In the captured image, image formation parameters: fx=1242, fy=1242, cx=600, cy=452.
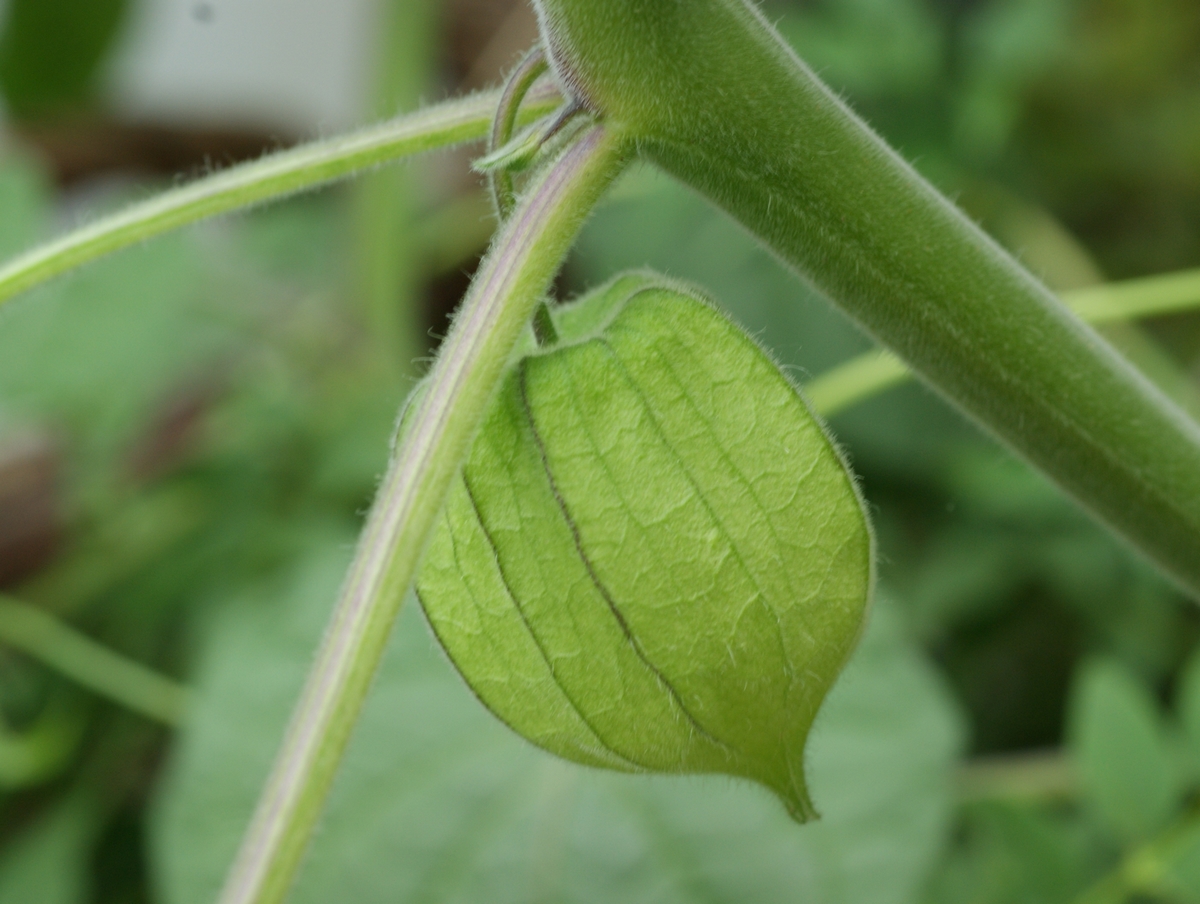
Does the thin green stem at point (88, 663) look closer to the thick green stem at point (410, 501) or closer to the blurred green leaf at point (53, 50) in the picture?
the thick green stem at point (410, 501)

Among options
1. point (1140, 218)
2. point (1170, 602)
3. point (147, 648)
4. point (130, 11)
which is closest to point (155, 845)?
point (147, 648)

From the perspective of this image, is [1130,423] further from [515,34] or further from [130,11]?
[130,11]

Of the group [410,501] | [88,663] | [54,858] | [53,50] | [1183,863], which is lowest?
[1183,863]

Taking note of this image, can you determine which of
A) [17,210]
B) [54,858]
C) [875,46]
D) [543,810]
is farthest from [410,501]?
[875,46]

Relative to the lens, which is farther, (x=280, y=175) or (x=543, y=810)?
(x=543, y=810)

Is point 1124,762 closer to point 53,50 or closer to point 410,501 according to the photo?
point 410,501

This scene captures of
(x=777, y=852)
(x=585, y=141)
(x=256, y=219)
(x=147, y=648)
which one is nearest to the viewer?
(x=585, y=141)
